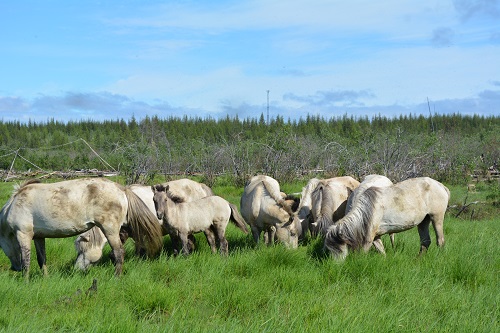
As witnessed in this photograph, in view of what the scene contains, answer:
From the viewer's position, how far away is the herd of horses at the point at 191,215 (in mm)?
8164

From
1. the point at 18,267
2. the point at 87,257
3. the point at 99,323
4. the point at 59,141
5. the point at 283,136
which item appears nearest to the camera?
the point at 99,323

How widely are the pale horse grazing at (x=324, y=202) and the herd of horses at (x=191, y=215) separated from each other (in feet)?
0.07

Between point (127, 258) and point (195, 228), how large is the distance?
4.36ft

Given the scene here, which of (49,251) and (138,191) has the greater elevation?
(138,191)

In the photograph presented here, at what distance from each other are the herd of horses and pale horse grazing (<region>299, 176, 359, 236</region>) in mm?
21

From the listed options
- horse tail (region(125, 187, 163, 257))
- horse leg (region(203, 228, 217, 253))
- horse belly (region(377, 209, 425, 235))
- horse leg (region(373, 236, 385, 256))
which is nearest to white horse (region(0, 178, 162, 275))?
horse tail (region(125, 187, 163, 257))

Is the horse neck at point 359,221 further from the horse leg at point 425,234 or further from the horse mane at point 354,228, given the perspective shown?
the horse leg at point 425,234

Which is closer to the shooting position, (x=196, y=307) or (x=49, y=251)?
(x=196, y=307)

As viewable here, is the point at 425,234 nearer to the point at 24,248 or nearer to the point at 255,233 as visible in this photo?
the point at 255,233

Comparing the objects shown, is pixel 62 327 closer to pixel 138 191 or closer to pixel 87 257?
pixel 87 257

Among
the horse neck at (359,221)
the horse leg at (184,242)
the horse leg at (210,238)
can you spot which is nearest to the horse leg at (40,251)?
the horse leg at (184,242)

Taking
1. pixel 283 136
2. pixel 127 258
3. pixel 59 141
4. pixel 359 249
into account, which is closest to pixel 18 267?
pixel 127 258

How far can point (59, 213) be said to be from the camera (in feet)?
26.6

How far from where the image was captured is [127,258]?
32.0 feet
